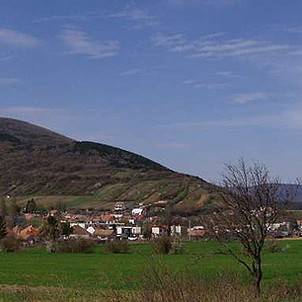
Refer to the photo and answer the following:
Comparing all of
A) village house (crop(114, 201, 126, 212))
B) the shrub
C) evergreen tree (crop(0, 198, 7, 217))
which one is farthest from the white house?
the shrub

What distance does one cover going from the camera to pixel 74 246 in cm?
8131

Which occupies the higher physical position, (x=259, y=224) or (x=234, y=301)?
(x=259, y=224)

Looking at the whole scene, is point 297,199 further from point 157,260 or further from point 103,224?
point 103,224

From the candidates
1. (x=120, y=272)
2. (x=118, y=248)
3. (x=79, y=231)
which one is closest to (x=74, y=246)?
(x=118, y=248)

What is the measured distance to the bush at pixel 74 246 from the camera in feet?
263

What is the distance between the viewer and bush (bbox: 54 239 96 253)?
80250 millimetres

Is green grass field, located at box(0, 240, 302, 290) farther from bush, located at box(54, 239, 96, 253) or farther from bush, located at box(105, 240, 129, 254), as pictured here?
bush, located at box(105, 240, 129, 254)

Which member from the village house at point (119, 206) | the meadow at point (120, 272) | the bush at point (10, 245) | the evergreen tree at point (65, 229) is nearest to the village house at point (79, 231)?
the evergreen tree at point (65, 229)

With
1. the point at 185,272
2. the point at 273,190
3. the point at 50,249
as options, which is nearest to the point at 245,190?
the point at 273,190

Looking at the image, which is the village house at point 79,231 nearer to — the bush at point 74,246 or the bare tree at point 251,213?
the bush at point 74,246

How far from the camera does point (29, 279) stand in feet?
111

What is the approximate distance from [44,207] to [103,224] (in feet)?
120

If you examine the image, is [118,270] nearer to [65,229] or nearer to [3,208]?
[65,229]

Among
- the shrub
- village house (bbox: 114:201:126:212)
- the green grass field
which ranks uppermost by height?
village house (bbox: 114:201:126:212)
